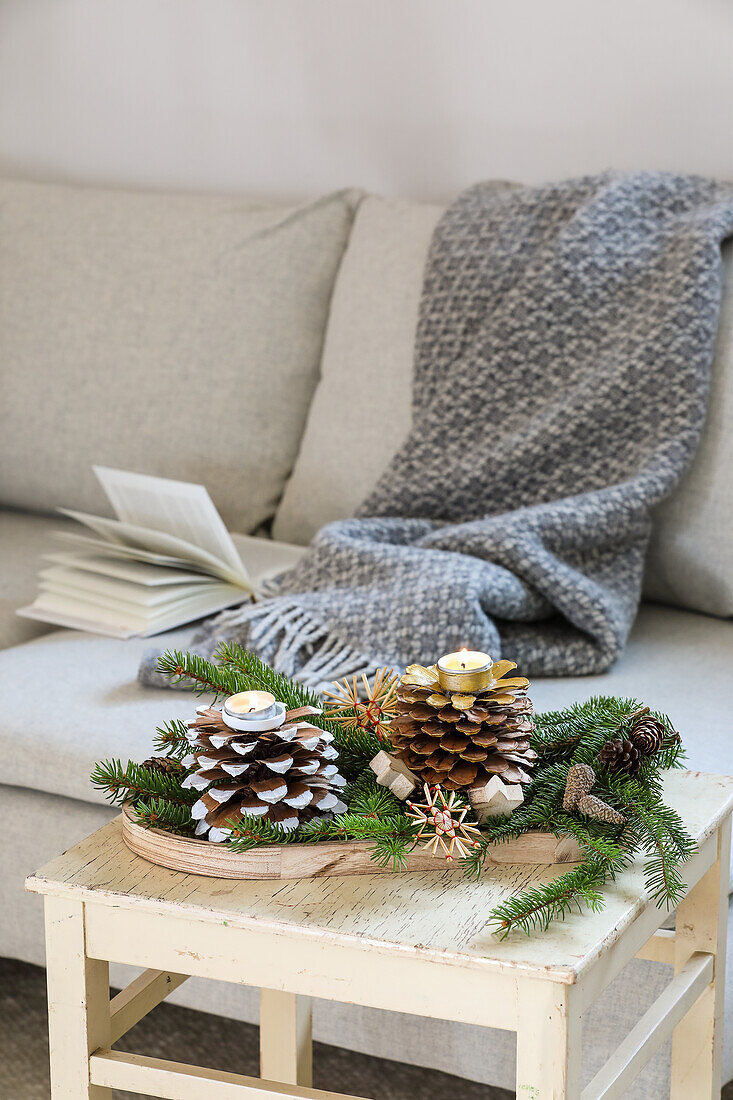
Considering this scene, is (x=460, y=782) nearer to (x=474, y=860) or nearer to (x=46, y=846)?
(x=474, y=860)

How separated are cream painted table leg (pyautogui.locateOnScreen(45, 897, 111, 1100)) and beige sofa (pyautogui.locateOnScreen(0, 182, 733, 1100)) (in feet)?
1.83

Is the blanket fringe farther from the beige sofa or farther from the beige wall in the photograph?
the beige wall

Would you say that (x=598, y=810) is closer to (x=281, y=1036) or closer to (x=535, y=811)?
(x=535, y=811)

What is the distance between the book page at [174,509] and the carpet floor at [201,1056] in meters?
0.50

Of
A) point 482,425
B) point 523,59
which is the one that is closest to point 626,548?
point 482,425

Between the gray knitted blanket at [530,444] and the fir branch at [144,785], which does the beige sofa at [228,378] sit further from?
the fir branch at [144,785]

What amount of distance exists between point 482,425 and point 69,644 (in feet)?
1.80

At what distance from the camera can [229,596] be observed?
1437 mm

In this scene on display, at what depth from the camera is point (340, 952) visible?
25.9 inches

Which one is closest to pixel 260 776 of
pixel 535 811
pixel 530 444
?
pixel 535 811

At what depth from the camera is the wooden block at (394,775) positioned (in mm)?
725

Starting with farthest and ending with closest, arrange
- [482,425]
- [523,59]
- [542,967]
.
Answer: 1. [523,59]
2. [482,425]
3. [542,967]

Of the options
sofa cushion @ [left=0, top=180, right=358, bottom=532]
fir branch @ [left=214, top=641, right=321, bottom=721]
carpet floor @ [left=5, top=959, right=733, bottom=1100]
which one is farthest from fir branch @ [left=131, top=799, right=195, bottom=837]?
sofa cushion @ [left=0, top=180, right=358, bottom=532]

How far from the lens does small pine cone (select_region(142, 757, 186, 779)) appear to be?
Answer: 776mm
